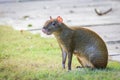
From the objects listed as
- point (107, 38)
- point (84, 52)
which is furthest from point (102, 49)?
point (107, 38)

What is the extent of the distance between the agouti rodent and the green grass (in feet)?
0.60

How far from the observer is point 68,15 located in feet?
40.3

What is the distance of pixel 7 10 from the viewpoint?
1282 cm

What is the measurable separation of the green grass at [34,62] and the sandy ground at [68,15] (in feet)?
2.24

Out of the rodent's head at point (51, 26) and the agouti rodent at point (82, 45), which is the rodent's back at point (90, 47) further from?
the rodent's head at point (51, 26)

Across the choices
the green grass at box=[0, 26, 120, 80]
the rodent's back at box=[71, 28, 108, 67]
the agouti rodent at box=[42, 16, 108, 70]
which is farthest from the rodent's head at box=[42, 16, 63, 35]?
the green grass at box=[0, 26, 120, 80]

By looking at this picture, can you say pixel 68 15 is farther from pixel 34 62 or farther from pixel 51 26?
pixel 51 26

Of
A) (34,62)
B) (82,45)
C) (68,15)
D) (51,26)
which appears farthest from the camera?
(68,15)

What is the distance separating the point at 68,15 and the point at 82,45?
4863 millimetres

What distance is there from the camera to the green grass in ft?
22.6

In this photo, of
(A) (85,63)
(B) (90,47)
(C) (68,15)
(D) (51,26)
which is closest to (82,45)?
(B) (90,47)

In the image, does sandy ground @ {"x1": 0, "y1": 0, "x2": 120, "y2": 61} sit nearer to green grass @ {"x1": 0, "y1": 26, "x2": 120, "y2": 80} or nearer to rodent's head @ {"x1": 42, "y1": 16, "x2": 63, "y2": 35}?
green grass @ {"x1": 0, "y1": 26, "x2": 120, "y2": 80}

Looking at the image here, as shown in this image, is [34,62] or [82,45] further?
[34,62]

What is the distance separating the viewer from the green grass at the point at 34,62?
689 centimetres
